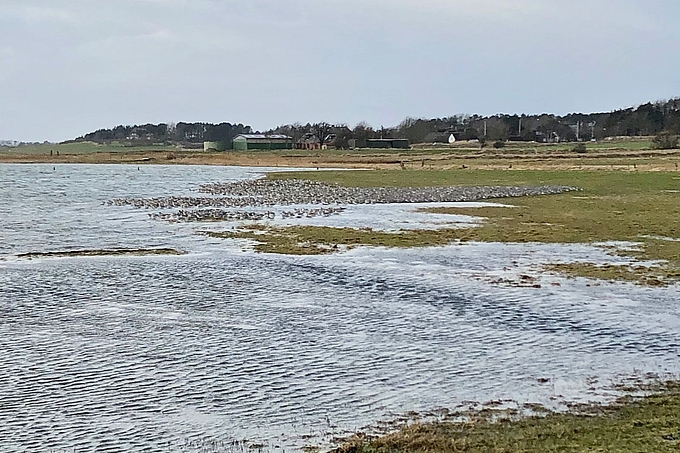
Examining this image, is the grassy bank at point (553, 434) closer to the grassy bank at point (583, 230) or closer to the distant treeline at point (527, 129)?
the grassy bank at point (583, 230)

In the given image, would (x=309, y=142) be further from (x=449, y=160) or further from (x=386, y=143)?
(x=449, y=160)

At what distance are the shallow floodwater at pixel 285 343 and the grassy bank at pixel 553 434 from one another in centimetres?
57

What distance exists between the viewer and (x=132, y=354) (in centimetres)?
1023

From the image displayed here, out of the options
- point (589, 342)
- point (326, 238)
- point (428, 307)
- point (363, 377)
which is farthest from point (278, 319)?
point (326, 238)

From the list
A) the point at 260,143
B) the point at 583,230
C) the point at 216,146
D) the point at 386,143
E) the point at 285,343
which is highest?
the point at 260,143

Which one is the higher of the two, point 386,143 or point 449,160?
point 386,143

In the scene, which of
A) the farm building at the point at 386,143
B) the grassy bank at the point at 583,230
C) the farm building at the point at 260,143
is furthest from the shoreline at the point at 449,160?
the farm building at the point at 386,143

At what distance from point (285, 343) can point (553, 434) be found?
4593 mm

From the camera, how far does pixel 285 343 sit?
35.6 ft

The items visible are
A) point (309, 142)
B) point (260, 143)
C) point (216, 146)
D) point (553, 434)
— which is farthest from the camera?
point (309, 142)

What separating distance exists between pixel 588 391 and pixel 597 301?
553cm

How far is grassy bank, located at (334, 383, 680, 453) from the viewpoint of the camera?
6652 millimetres

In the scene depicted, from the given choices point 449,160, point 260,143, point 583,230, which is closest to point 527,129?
point 260,143

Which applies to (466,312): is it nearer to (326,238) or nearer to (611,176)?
(326,238)
